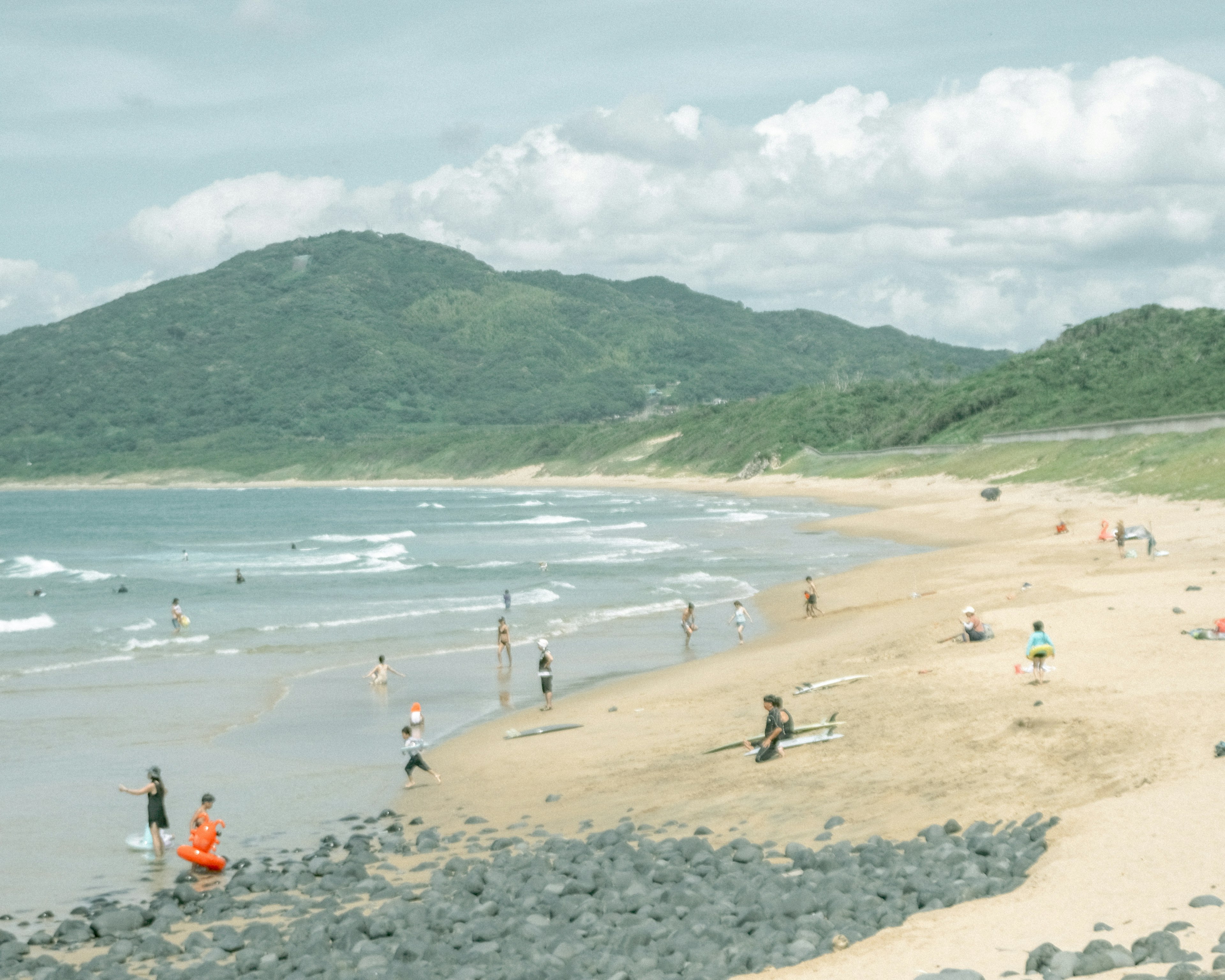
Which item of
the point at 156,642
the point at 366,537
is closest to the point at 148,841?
the point at 156,642

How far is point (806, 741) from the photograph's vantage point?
18312mm

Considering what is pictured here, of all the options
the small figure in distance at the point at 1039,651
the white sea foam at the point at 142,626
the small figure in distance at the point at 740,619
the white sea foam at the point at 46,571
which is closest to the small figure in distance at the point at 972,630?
the small figure in distance at the point at 1039,651

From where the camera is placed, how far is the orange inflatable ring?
15.6m

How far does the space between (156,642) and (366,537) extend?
4333 centimetres

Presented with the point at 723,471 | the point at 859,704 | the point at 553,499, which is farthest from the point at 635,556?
the point at 723,471

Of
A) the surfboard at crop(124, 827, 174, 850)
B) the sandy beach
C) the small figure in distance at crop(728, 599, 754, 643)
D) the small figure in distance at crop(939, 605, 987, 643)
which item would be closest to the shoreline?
the sandy beach

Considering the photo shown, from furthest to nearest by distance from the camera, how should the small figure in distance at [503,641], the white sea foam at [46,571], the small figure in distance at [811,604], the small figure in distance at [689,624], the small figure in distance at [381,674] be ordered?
the white sea foam at [46,571] < the small figure in distance at [811,604] < the small figure in distance at [689,624] < the small figure in distance at [503,641] < the small figure in distance at [381,674]

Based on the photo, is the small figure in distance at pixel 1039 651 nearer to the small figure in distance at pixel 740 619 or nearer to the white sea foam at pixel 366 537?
the small figure in distance at pixel 740 619

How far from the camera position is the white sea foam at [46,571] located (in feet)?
196

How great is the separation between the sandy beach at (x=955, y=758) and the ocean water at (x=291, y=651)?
202 cm

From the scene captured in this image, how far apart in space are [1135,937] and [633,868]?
5.44m

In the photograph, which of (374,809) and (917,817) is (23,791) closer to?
(374,809)

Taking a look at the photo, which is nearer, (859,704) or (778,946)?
(778,946)

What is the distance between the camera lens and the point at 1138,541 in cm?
4116
